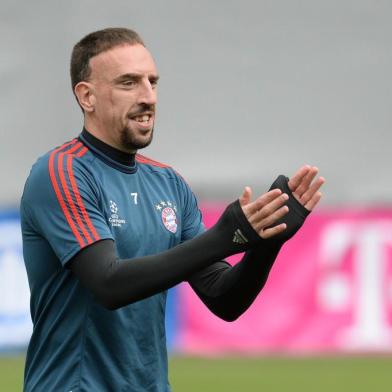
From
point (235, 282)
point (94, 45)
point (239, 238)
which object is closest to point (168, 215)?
point (235, 282)

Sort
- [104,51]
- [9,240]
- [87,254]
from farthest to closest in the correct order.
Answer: [9,240] < [104,51] < [87,254]

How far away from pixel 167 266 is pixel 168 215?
50 centimetres

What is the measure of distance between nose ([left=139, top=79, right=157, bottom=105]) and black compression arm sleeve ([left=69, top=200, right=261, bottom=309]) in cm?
59

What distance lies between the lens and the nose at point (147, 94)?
4.24 m

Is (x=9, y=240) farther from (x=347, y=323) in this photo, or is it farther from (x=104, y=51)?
(x=104, y=51)

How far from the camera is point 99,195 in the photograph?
4133 mm

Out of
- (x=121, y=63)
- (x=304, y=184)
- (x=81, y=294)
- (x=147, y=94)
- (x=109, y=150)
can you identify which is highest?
(x=121, y=63)

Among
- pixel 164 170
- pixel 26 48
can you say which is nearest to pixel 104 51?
pixel 164 170

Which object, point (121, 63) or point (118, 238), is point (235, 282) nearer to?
point (118, 238)

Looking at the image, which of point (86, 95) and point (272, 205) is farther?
point (86, 95)

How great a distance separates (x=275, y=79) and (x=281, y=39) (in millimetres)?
395

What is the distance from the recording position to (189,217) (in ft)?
14.9

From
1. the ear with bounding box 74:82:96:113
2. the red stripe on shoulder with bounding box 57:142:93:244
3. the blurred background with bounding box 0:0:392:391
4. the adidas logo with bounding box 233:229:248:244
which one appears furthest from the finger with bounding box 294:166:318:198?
the blurred background with bounding box 0:0:392:391

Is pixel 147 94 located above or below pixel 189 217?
above
